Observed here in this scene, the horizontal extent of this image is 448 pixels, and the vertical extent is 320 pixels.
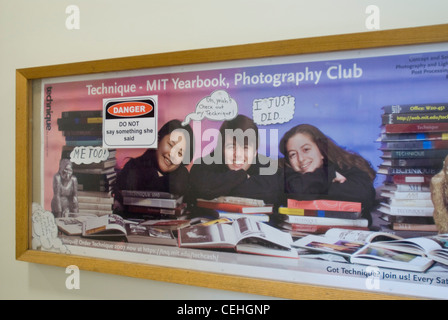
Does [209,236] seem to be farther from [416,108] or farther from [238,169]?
[416,108]

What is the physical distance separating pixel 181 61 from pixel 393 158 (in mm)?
513

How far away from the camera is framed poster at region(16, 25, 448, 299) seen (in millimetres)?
674

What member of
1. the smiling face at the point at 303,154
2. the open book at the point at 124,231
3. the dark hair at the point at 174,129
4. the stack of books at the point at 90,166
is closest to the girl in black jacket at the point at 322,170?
the smiling face at the point at 303,154

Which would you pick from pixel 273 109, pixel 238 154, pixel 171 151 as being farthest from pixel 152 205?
pixel 273 109

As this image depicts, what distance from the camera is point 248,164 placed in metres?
0.77

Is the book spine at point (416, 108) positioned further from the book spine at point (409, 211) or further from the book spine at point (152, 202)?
the book spine at point (152, 202)

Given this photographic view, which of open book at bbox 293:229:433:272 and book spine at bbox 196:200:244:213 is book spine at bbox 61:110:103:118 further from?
open book at bbox 293:229:433:272

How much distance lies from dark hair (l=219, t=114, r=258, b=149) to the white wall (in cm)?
18

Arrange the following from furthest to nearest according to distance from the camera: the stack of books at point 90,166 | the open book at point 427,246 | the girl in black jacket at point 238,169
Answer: the stack of books at point 90,166, the girl in black jacket at point 238,169, the open book at point 427,246

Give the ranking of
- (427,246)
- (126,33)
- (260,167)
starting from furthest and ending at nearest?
(126,33), (260,167), (427,246)

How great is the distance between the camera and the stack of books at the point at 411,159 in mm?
661

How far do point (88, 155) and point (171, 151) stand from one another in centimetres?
24

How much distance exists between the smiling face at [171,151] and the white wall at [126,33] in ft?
0.73
